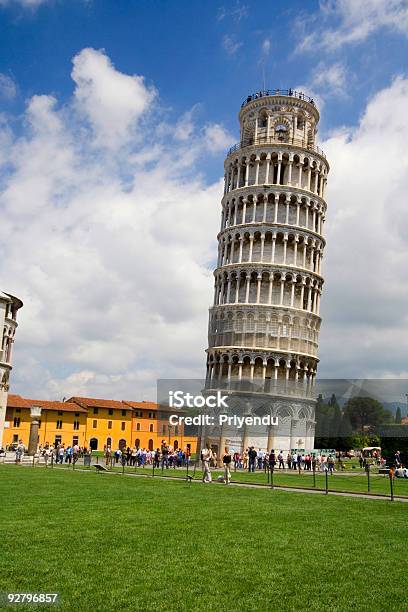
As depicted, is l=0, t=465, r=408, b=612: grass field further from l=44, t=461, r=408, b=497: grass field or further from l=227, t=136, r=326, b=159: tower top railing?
l=227, t=136, r=326, b=159: tower top railing

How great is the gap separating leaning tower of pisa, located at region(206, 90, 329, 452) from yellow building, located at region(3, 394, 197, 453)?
2744cm

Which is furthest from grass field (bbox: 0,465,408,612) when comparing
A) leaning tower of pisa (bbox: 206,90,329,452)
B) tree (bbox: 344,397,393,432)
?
leaning tower of pisa (bbox: 206,90,329,452)

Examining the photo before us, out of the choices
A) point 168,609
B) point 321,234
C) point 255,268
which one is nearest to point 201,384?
point 255,268

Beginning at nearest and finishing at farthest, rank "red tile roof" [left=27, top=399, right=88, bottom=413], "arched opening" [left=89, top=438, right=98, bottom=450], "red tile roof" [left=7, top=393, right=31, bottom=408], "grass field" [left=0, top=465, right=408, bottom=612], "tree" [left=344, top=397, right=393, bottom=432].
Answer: "grass field" [left=0, top=465, right=408, bottom=612] → "tree" [left=344, top=397, right=393, bottom=432] → "red tile roof" [left=7, top=393, right=31, bottom=408] → "red tile roof" [left=27, top=399, right=88, bottom=413] → "arched opening" [left=89, top=438, right=98, bottom=450]

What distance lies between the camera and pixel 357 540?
13.6 m

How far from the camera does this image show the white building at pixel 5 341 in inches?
2473

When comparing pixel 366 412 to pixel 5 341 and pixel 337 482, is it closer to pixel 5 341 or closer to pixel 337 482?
pixel 337 482

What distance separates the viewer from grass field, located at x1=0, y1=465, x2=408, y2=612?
364 inches

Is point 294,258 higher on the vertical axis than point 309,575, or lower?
higher

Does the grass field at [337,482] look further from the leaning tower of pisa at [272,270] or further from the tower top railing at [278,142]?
the tower top railing at [278,142]

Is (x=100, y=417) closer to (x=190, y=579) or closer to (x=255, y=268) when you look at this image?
(x=255, y=268)

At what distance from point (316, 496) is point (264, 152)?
51094 mm

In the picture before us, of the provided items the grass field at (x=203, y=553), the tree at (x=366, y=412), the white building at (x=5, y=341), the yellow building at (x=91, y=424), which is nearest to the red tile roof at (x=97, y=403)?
the yellow building at (x=91, y=424)

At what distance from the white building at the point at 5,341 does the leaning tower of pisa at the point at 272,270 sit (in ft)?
70.6
